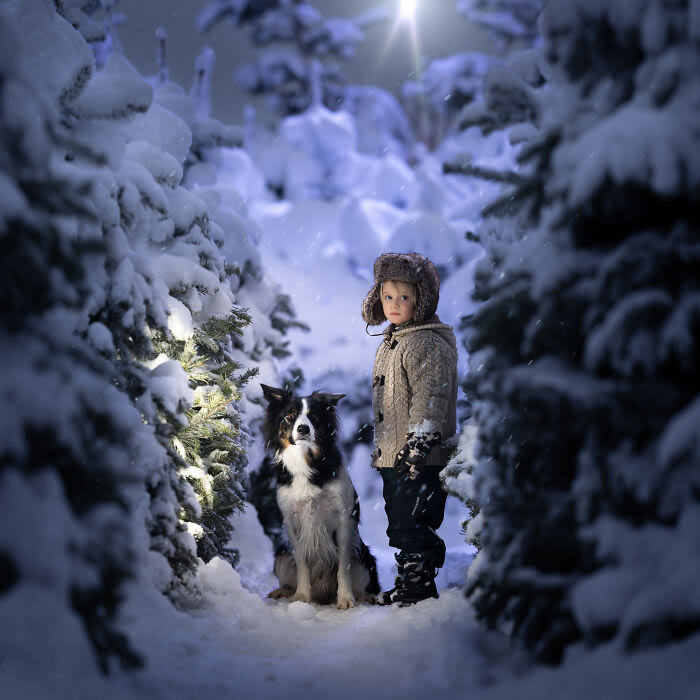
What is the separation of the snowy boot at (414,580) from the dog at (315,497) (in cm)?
45

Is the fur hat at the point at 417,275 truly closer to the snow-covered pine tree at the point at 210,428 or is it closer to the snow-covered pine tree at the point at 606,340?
the snow-covered pine tree at the point at 210,428

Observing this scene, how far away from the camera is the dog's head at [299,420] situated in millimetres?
4445

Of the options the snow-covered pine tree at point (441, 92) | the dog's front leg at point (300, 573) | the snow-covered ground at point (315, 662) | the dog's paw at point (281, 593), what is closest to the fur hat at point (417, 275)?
the dog's front leg at point (300, 573)

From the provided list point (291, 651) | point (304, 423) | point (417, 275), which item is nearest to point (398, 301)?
point (417, 275)

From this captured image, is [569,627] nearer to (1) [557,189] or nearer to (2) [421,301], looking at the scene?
(1) [557,189]

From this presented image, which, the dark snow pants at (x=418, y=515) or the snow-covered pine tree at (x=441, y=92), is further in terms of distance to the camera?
the snow-covered pine tree at (x=441, y=92)

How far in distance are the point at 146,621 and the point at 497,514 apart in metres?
1.45

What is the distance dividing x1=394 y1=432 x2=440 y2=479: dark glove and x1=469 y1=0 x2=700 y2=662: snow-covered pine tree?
1.97 meters

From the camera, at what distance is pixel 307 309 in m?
16.8

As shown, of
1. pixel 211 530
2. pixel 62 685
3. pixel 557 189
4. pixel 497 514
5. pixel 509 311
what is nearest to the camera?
pixel 62 685

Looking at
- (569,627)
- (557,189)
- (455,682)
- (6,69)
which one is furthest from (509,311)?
(6,69)

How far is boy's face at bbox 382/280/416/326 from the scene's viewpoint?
457 centimetres

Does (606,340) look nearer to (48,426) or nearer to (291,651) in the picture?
(48,426)

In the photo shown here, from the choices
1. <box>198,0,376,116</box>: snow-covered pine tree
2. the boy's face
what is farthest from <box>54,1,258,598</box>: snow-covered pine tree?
<box>198,0,376,116</box>: snow-covered pine tree
